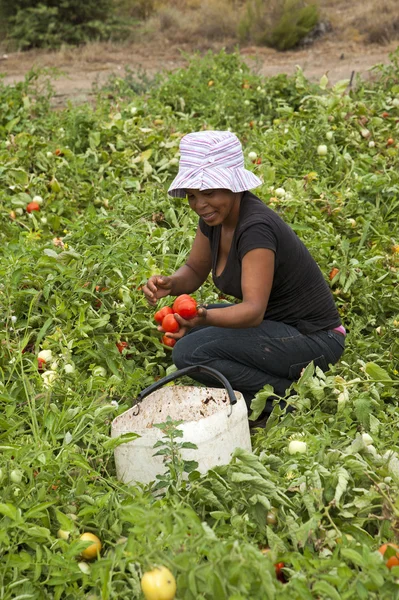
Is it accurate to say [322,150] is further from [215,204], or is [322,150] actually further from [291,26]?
[291,26]

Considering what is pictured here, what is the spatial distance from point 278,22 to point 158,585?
11663 millimetres

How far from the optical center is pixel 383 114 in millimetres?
5531

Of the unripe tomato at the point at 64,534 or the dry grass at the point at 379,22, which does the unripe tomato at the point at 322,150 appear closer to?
the unripe tomato at the point at 64,534

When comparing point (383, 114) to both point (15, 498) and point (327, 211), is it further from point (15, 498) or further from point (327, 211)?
point (15, 498)

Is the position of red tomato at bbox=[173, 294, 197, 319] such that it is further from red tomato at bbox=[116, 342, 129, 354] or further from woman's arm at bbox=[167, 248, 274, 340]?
red tomato at bbox=[116, 342, 129, 354]

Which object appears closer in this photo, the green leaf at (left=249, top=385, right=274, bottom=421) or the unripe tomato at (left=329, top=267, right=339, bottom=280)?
the green leaf at (left=249, top=385, right=274, bottom=421)

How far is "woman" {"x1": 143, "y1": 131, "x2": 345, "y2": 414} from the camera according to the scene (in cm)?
262

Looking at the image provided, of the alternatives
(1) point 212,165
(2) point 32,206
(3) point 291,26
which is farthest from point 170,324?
(3) point 291,26

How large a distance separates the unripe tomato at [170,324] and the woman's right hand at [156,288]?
0.20m

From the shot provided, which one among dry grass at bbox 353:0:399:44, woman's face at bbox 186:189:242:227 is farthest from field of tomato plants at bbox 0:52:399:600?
dry grass at bbox 353:0:399:44

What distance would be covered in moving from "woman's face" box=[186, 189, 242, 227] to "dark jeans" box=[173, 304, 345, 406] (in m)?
0.41

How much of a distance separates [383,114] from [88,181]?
80.1 inches

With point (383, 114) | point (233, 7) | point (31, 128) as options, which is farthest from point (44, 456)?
point (233, 7)

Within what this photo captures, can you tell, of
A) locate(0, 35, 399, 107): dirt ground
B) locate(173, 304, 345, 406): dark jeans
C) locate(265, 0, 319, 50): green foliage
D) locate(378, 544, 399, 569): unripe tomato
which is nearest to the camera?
locate(378, 544, 399, 569): unripe tomato
